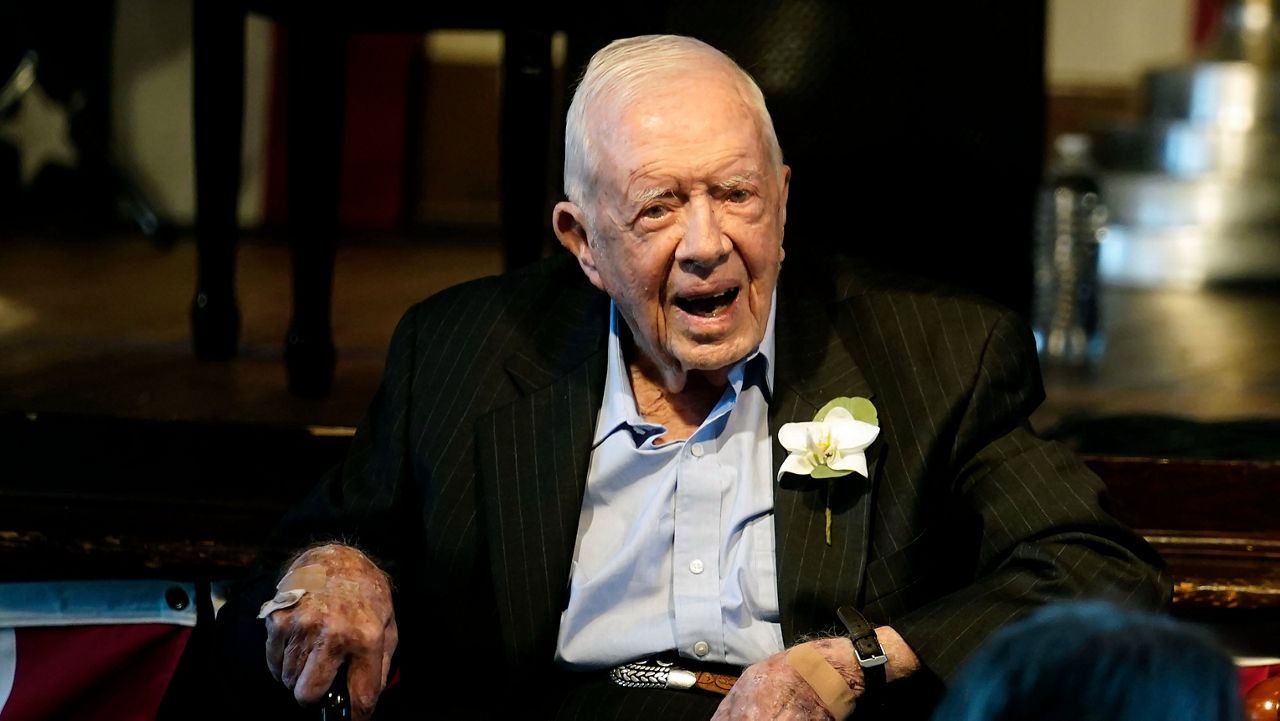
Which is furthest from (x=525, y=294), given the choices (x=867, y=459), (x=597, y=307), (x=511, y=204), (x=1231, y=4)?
(x=1231, y=4)

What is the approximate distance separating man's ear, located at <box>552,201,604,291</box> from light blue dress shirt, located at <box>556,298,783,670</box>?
0.16m

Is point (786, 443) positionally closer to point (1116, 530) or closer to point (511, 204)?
point (1116, 530)

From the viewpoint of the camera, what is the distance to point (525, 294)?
2.01 meters

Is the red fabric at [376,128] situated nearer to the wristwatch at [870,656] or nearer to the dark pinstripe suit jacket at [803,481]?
the dark pinstripe suit jacket at [803,481]

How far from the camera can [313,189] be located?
2.71m

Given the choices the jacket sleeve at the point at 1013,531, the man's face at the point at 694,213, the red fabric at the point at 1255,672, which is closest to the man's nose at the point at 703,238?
the man's face at the point at 694,213

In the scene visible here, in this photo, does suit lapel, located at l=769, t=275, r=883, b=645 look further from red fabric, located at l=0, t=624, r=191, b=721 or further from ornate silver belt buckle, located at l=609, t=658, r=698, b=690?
red fabric, located at l=0, t=624, r=191, b=721

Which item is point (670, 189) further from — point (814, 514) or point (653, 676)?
point (653, 676)

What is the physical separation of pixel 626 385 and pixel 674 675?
1.16ft

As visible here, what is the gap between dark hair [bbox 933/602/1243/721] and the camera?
800 millimetres

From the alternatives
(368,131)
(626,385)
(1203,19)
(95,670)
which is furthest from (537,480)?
(1203,19)

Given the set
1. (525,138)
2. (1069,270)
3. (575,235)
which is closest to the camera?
(575,235)

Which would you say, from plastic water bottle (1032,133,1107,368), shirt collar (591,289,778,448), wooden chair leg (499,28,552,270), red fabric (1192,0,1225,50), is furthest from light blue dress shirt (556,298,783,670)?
red fabric (1192,0,1225,50)

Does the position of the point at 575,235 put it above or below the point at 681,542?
above
